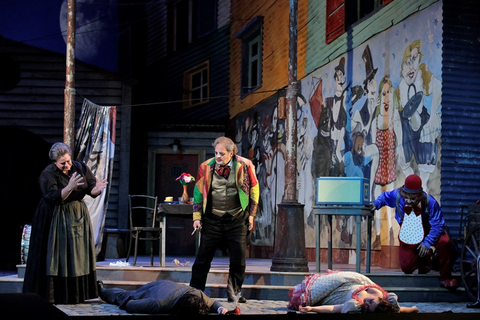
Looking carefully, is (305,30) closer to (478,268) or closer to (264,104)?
(264,104)

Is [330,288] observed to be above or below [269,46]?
below

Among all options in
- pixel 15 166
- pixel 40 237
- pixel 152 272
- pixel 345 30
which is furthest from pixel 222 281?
pixel 15 166

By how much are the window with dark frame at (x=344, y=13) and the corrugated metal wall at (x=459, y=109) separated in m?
2.01

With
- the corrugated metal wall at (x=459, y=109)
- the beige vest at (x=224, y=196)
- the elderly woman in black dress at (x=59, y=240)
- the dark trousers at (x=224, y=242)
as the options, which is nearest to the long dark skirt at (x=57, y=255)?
the elderly woman in black dress at (x=59, y=240)

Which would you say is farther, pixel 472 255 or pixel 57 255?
pixel 472 255

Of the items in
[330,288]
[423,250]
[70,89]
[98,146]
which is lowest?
[330,288]

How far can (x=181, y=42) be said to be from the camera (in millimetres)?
20953

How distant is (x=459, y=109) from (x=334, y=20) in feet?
12.0

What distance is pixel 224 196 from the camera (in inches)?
343

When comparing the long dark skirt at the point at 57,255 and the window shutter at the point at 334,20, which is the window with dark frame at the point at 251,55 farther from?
the long dark skirt at the point at 57,255

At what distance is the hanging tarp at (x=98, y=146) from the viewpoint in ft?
42.5

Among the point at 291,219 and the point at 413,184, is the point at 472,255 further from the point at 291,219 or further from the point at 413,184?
the point at 291,219

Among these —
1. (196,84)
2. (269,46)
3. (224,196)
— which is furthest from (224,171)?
(196,84)

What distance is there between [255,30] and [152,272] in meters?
8.39
